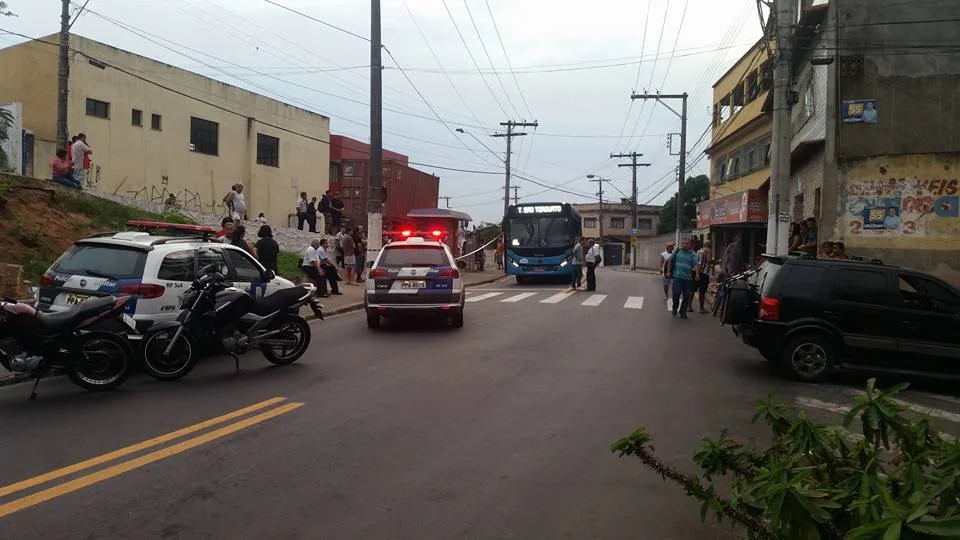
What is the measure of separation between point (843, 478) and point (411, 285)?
1000 centimetres

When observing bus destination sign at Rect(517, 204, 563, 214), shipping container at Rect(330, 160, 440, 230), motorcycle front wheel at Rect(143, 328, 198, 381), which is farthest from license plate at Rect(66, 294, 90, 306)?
shipping container at Rect(330, 160, 440, 230)

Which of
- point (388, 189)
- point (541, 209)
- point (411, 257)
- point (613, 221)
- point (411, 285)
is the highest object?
point (613, 221)

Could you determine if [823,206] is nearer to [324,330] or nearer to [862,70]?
[862,70]

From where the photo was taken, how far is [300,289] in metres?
9.79

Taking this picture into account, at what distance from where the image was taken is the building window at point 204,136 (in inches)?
1209

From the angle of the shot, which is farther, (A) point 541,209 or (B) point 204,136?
(B) point 204,136

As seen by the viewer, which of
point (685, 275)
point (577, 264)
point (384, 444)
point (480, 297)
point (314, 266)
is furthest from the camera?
point (577, 264)

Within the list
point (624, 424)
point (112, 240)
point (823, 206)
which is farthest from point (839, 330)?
point (823, 206)

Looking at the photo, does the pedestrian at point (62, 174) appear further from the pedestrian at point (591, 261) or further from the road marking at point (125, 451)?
the pedestrian at point (591, 261)

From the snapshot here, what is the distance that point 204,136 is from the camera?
31.3 metres

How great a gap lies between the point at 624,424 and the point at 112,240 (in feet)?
21.4

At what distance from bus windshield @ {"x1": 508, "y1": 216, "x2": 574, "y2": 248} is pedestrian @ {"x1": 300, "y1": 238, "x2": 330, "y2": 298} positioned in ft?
34.8

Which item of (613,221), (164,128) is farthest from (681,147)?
(613,221)

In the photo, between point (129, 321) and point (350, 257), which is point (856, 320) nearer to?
point (129, 321)
